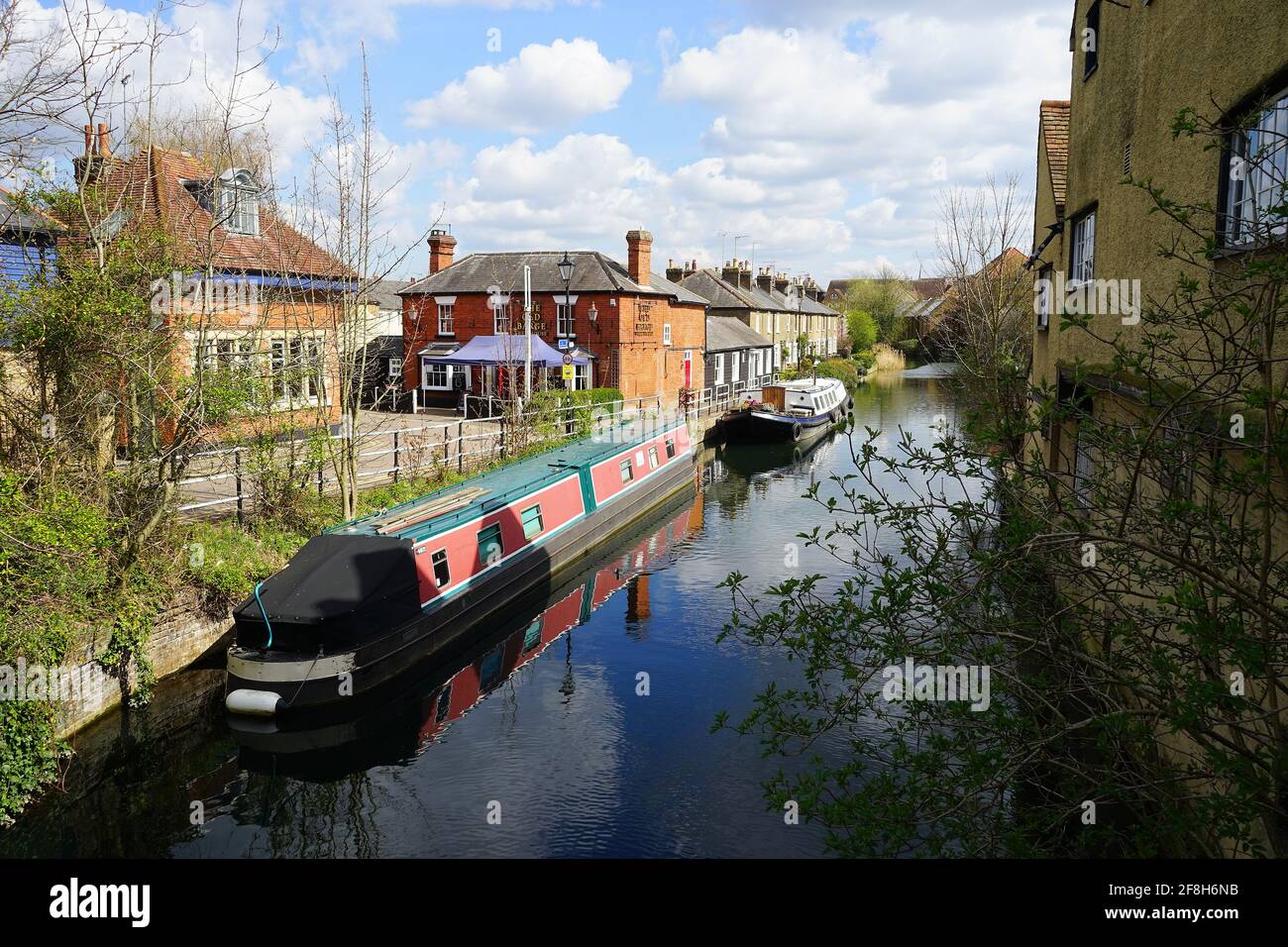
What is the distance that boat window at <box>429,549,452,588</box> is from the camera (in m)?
11.7

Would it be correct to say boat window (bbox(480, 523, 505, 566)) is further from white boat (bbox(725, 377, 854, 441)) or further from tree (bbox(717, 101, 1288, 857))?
white boat (bbox(725, 377, 854, 441))

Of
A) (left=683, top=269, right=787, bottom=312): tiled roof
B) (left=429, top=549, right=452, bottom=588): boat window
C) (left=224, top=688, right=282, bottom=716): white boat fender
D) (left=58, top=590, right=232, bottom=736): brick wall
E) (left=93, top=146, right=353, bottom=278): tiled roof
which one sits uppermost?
(left=683, top=269, right=787, bottom=312): tiled roof

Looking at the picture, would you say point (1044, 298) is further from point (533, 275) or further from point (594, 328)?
point (533, 275)

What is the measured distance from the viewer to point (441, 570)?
38.7 feet

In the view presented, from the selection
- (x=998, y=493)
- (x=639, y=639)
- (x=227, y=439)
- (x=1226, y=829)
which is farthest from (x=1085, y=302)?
(x=227, y=439)

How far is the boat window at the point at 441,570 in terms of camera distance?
11656 millimetres

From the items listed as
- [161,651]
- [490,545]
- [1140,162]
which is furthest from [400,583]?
[1140,162]

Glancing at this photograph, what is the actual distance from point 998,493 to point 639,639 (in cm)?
797

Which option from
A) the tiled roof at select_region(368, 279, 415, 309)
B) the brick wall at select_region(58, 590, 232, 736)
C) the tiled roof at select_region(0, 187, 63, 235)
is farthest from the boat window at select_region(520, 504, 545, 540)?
the tiled roof at select_region(368, 279, 415, 309)

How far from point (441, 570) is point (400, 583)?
39.9 inches

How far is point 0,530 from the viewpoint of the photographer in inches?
288

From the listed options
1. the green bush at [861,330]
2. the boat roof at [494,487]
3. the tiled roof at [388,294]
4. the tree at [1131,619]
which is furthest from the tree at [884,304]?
the tree at [1131,619]

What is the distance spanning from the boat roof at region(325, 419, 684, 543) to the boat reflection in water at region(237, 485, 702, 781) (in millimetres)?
1709
